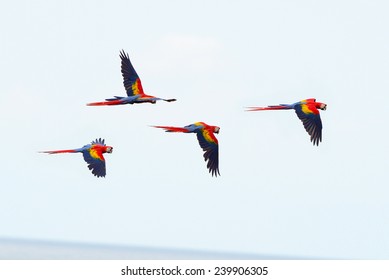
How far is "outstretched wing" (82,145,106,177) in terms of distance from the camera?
32875 mm

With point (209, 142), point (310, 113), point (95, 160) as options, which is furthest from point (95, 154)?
point (310, 113)

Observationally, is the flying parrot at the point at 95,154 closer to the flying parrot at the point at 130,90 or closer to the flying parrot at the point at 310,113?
the flying parrot at the point at 130,90

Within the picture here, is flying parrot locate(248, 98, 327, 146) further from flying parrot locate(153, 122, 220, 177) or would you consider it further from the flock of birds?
flying parrot locate(153, 122, 220, 177)

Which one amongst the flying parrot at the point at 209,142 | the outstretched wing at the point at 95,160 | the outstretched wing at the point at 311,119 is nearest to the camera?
the outstretched wing at the point at 311,119

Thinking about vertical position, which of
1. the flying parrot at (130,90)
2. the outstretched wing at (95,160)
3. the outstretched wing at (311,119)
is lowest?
the outstretched wing at (95,160)

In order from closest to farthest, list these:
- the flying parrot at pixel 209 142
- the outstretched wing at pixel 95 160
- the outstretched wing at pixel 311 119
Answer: the outstretched wing at pixel 311 119 → the outstretched wing at pixel 95 160 → the flying parrot at pixel 209 142

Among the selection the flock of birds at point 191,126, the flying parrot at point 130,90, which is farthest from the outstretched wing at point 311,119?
the flying parrot at point 130,90

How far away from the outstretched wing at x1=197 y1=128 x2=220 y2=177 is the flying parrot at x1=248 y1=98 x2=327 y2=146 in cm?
239

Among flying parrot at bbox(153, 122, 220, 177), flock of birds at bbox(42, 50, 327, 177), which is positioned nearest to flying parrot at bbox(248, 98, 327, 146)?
flock of birds at bbox(42, 50, 327, 177)

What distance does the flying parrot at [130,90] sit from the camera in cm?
3325

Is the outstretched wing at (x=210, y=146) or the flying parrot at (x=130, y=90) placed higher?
the flying parrot at (x=130, y=90)

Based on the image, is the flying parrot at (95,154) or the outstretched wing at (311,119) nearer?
the outstretched wing at (311,119)

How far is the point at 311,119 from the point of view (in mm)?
32438

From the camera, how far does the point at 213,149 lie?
110 ft
